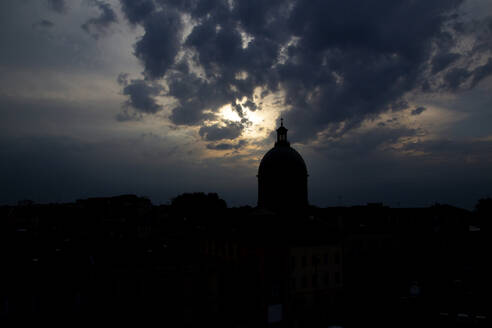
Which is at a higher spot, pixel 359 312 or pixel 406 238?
pixel 406 238

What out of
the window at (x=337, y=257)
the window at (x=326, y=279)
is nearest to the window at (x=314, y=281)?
the window at (x=326, y=279)

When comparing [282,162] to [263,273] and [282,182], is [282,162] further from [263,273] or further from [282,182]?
[263,273]

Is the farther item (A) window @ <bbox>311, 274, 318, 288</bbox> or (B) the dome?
(B) the dome

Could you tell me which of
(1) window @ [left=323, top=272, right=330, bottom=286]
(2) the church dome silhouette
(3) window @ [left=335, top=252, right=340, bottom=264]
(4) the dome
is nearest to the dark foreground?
(1) window @ [left=323, top=272, right=330, bottom=286]

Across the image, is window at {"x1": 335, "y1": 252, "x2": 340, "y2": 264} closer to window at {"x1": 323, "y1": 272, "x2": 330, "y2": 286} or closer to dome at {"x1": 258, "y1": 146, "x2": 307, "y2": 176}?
window at {"x1": 323, "y1": 272, "x2": 330, "y2": 286}

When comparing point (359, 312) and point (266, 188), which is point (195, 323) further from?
point (266, 188)

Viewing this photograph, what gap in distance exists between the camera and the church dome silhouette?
61375 millimetres

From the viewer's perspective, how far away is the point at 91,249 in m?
36.6

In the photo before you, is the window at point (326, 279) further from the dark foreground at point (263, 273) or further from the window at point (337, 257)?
the window at point (337, 257)

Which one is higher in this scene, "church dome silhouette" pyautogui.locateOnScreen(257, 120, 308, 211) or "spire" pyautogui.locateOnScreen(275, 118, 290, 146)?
"spire" pyautogui.locateOnScreen(275, 118, 290, 146)

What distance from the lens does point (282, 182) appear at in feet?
202

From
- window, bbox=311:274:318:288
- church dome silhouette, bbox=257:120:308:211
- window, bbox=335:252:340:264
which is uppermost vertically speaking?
church dome silhouette, bbox=257:120:308:211

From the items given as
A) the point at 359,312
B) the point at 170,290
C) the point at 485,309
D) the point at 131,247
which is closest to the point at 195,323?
the point at 170,290

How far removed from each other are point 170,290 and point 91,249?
834 cm
